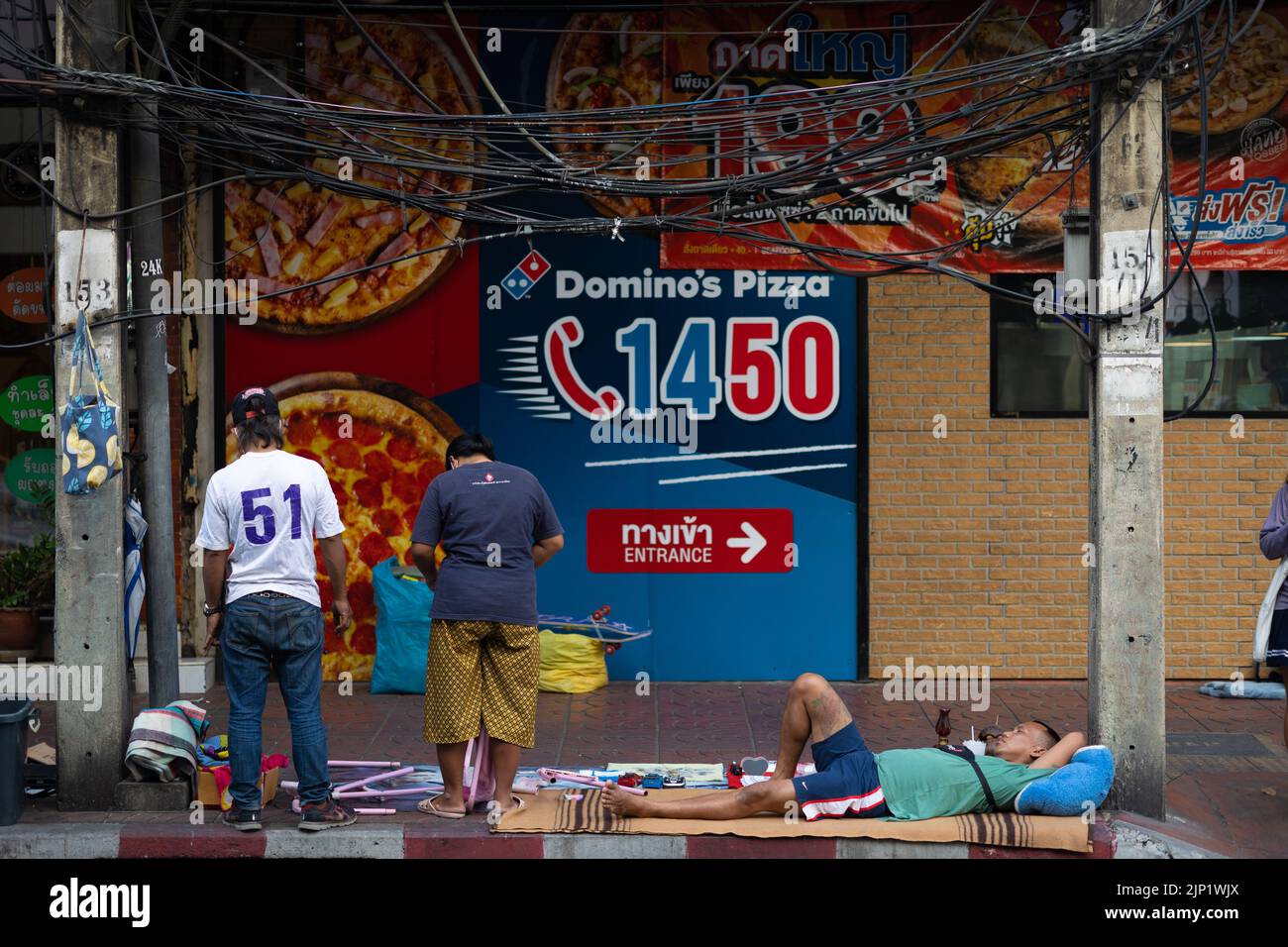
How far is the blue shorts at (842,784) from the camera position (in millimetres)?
6457

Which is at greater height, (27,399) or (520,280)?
(520,280)

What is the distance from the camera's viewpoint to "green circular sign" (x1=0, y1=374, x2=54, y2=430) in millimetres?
9945

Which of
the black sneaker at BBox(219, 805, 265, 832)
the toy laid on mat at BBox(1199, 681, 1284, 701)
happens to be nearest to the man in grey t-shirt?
the black sneaker at BBox(219, 805, 265, 832)

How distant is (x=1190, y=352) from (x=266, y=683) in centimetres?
668

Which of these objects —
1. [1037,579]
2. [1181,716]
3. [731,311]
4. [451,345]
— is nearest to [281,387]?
[451,345]

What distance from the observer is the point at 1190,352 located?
980 centimetres

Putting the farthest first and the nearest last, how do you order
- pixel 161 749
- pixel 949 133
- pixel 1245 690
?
pixel 1245 690 → pixel 949 133 → pixel 161 749

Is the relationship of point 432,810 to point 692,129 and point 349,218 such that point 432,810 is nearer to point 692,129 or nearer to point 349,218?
point 692,129

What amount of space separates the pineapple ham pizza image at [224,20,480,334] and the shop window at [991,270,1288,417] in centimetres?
396

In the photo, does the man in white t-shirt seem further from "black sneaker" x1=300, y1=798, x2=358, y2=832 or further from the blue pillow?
the blue pillow

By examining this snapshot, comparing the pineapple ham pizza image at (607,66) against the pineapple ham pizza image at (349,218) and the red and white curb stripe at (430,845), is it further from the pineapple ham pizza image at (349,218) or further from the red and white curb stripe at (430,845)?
the red and white curb stripe at (430,845)

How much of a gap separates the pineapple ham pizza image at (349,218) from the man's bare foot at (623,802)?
449 centimetres

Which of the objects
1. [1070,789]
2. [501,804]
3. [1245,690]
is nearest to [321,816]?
[501,804]

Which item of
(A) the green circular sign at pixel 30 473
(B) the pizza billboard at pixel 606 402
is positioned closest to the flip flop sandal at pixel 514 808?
(B) the pizza billboard at pixel 606 402
